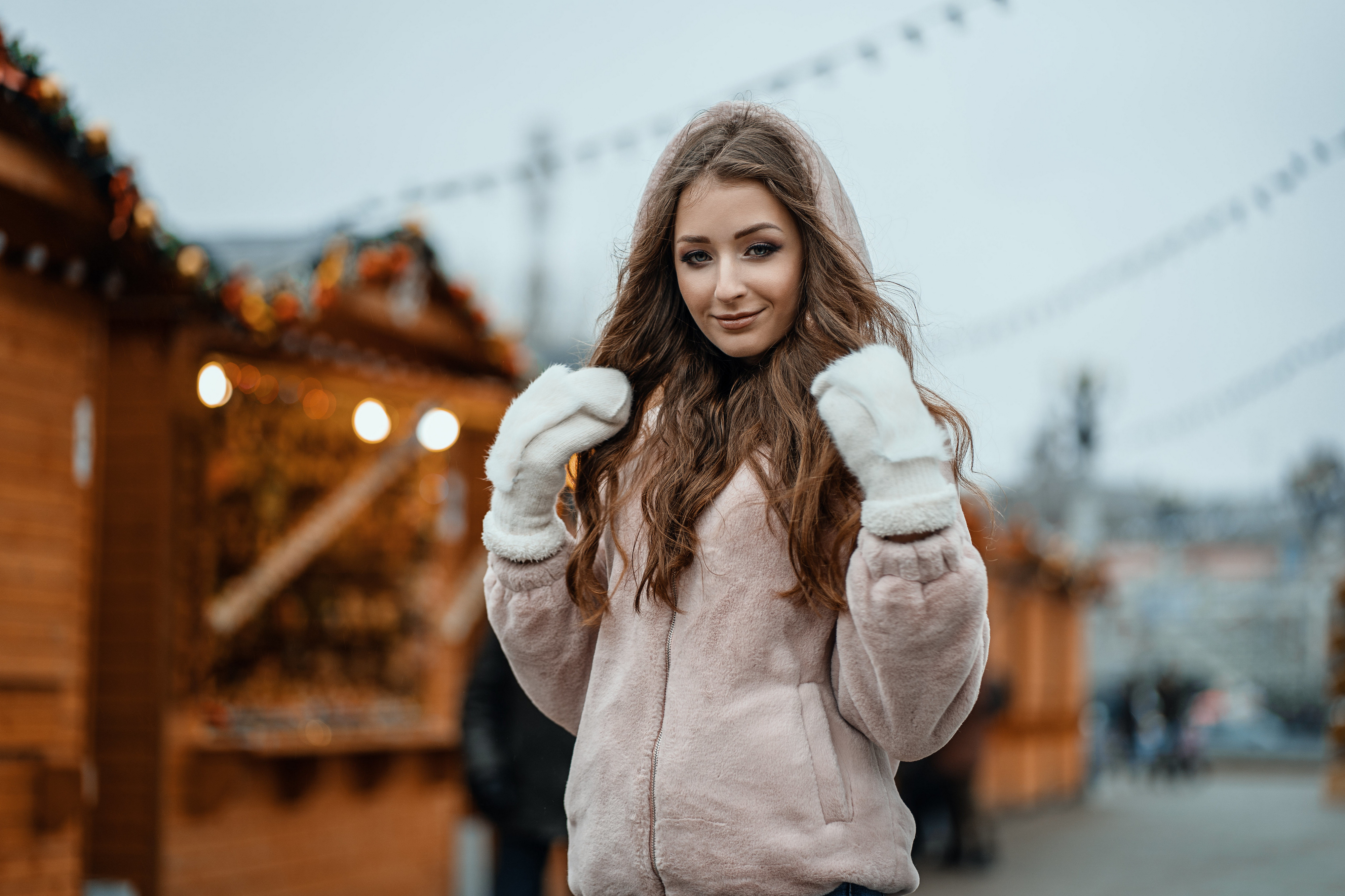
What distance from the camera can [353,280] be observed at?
709cm

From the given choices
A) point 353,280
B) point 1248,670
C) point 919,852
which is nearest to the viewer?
point 353,280

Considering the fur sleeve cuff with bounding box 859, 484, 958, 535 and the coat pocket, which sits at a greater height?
the fur sleeve cuff with bounding box 859, 484, 958, 535

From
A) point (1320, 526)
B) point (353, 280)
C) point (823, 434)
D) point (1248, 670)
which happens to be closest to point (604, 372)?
point (823, 434)

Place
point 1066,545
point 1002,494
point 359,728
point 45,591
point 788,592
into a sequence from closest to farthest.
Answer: point 788,592 < point 1002,494 < point 45,591 < point 359,728 < point 1066,545

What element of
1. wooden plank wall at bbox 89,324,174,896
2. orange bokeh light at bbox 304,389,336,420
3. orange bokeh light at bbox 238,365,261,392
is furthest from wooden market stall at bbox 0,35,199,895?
orange bokeh light at bbox 304,389,336,420

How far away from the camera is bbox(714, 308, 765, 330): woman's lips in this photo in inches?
81.0

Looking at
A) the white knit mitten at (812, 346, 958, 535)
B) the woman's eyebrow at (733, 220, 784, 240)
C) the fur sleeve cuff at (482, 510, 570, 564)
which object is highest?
the woman's eyebrow at (733, 220, 784, 240)

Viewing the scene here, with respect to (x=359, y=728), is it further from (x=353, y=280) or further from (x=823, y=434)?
(x=823, y=434)

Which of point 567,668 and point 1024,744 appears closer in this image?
point 567,668

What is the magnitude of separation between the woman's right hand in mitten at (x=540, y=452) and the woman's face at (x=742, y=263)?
0.21 meters

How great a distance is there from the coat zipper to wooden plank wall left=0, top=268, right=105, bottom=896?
447cm

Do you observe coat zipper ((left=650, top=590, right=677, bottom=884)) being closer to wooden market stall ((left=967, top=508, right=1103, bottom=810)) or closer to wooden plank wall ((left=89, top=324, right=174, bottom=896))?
wooden plank wall ((left=89, top=324, right=174, bottom=896))

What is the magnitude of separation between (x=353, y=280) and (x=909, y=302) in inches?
211

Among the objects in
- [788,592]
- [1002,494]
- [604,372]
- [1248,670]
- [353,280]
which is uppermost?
[353,280]
